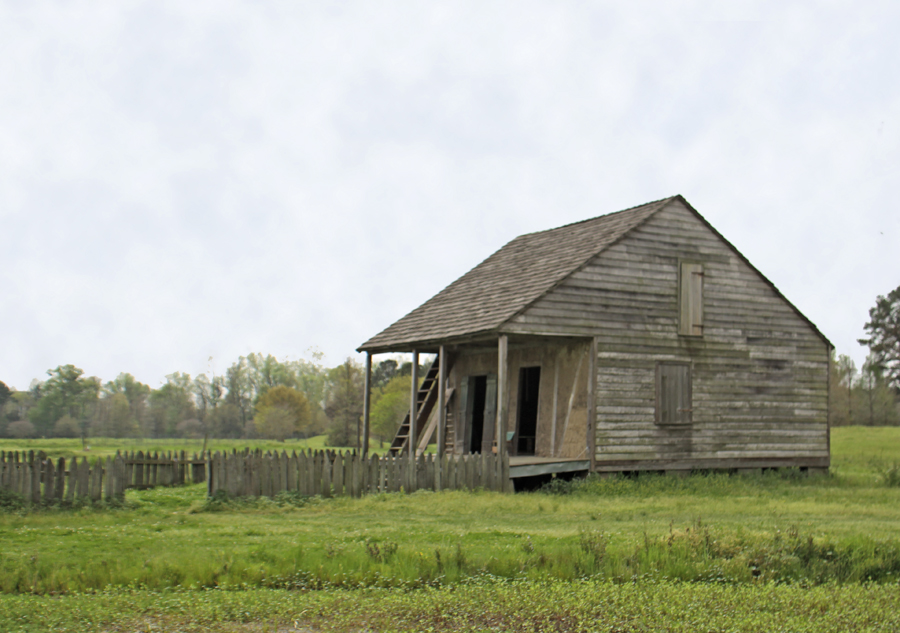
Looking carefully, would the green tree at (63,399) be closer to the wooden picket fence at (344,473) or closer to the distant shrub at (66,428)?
the distant shrub at (66,428)

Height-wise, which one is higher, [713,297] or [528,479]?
[713,297]

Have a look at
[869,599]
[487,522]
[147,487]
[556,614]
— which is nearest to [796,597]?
[869,599]

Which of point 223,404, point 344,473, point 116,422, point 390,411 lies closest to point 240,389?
point 223,404

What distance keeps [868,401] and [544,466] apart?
54259 millimetres

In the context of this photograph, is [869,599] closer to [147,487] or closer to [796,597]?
[796,597]

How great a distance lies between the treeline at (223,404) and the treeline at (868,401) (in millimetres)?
31515

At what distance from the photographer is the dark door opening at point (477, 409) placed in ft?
82.0

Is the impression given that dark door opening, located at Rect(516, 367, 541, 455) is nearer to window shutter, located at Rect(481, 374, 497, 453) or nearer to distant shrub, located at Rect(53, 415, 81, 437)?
window shutter, located at Rect(481, 374, 497, 453)

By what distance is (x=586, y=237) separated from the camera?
76.2 ft

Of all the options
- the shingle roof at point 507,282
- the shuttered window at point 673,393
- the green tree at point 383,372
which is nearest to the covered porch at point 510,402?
the shingle roof at point 507,282

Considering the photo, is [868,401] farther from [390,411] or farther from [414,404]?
[414,404]

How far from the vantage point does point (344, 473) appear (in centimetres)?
1647

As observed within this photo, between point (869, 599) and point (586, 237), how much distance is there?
1541cm

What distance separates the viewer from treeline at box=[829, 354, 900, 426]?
62750 millimetres
